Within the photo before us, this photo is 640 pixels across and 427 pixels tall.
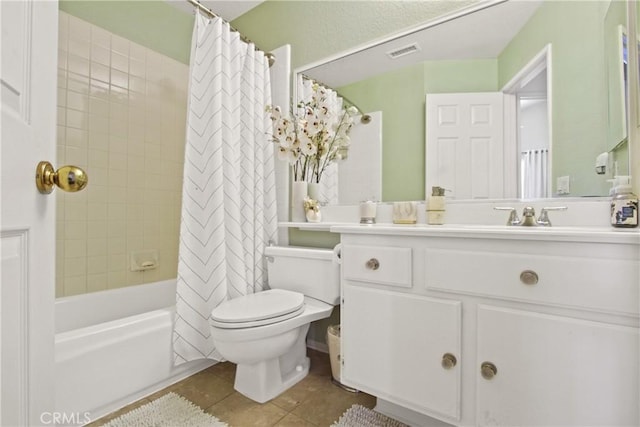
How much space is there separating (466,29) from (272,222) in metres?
1.49

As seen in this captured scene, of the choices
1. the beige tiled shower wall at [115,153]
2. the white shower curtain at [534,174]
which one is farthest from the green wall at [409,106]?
the beige tiled shower wall at [115,153]

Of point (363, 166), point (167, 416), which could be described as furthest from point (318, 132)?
point (167, 416)

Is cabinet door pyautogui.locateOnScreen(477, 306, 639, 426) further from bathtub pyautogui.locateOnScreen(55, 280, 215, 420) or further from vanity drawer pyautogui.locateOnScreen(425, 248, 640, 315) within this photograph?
bathtub pyautogui.locateOnScreen(55, 280, 215, 420)

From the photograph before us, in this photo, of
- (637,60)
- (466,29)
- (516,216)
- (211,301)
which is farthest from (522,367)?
(466,29)

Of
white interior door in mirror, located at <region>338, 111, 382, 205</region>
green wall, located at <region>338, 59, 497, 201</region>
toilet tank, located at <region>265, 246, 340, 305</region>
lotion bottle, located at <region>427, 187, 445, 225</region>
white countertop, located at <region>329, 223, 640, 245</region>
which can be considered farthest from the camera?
white interior door in mirror, located at <region>338, 111, 382, 205</region>

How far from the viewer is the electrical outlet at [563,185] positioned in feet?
3.89

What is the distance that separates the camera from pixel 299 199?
1.88 metres

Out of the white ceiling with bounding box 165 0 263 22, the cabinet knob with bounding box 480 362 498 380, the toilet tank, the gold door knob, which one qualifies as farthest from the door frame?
the white ceiling with bounding box 165 0 263 22

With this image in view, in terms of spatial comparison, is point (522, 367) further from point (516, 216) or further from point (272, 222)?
point (272, 222)

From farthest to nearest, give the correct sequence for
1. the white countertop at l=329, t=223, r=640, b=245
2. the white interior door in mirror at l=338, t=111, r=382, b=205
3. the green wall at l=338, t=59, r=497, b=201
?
the white interior door in mirror at l=338, t=111, r=382, b=205, the green wall at l=338, t=59, r=497, b=201, the white countertop at l=329, t=223, r=640, b=245

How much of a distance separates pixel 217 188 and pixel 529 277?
1.39 m

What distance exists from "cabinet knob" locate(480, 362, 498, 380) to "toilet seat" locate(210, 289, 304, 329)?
77cm

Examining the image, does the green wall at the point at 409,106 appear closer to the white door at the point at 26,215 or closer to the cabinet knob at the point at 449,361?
the cabinet knob at the point at 449,361

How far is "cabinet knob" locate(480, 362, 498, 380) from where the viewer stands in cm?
92
